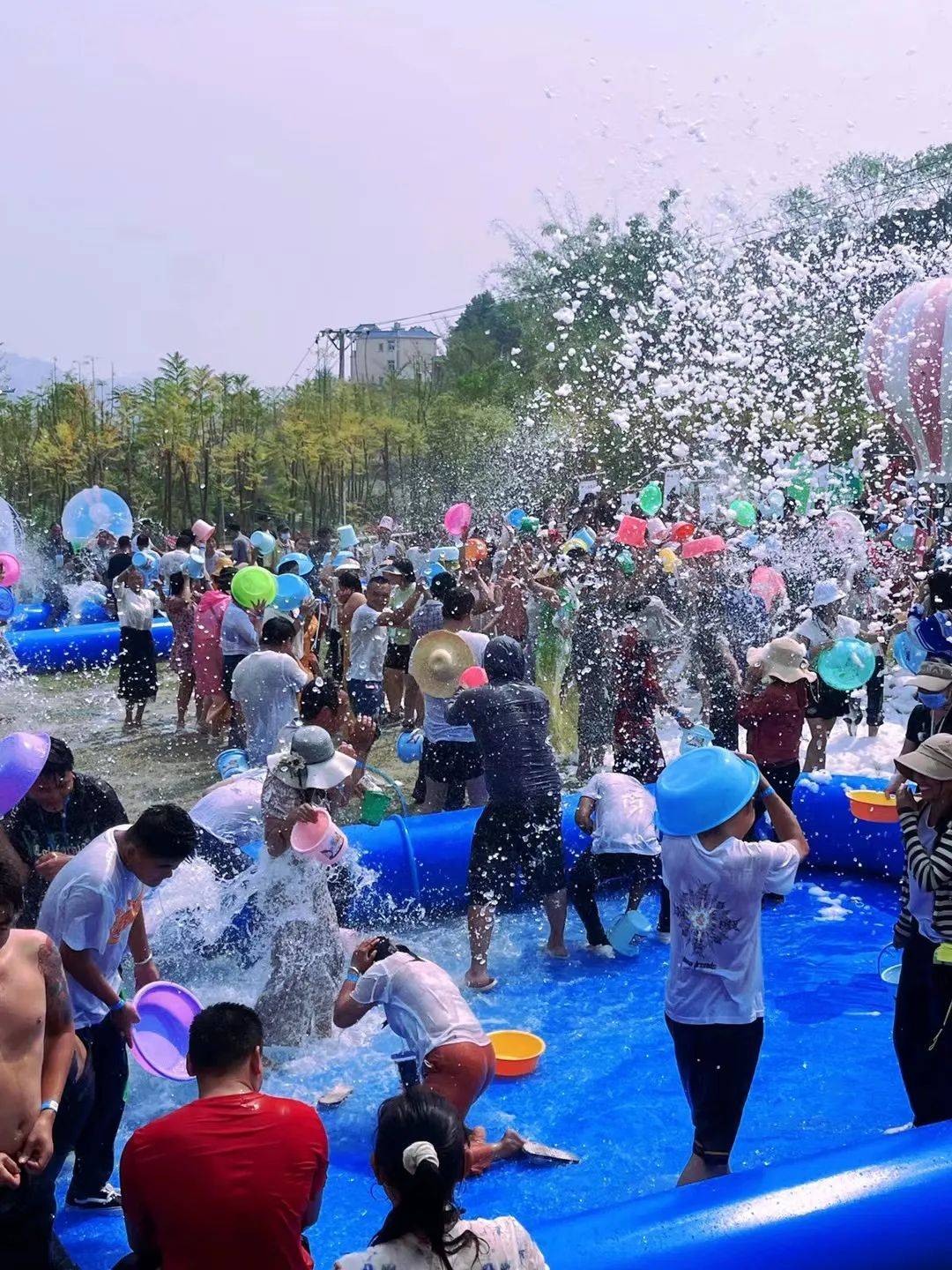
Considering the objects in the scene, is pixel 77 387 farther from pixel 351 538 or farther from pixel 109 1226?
pixel 109 1226

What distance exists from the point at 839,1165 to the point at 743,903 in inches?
28.0

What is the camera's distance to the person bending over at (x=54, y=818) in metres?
3.82

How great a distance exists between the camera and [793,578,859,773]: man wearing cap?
7652 mm

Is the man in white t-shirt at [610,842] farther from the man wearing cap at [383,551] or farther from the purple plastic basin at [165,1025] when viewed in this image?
the man wearing cap at [383,551]

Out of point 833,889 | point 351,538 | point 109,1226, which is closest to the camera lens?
point 109,1226

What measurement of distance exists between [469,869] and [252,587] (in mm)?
3687

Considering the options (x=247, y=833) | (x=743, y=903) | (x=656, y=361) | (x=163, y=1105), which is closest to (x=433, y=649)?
(x=247, y=833)

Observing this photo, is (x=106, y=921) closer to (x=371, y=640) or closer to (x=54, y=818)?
(x=54, y=818)

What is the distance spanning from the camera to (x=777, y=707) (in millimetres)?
6141

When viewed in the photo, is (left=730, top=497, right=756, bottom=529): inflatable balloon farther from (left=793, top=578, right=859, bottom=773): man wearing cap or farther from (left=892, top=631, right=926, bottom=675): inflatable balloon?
(left=892, top=631, right=926, bottom=675): inflatable balloon

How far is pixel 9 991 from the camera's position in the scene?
260 cm

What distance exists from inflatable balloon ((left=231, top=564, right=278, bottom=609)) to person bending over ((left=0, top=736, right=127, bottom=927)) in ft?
14.6

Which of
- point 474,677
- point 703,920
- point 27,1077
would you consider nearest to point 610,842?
point 474,677

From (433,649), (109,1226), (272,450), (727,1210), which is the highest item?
(272,450)
